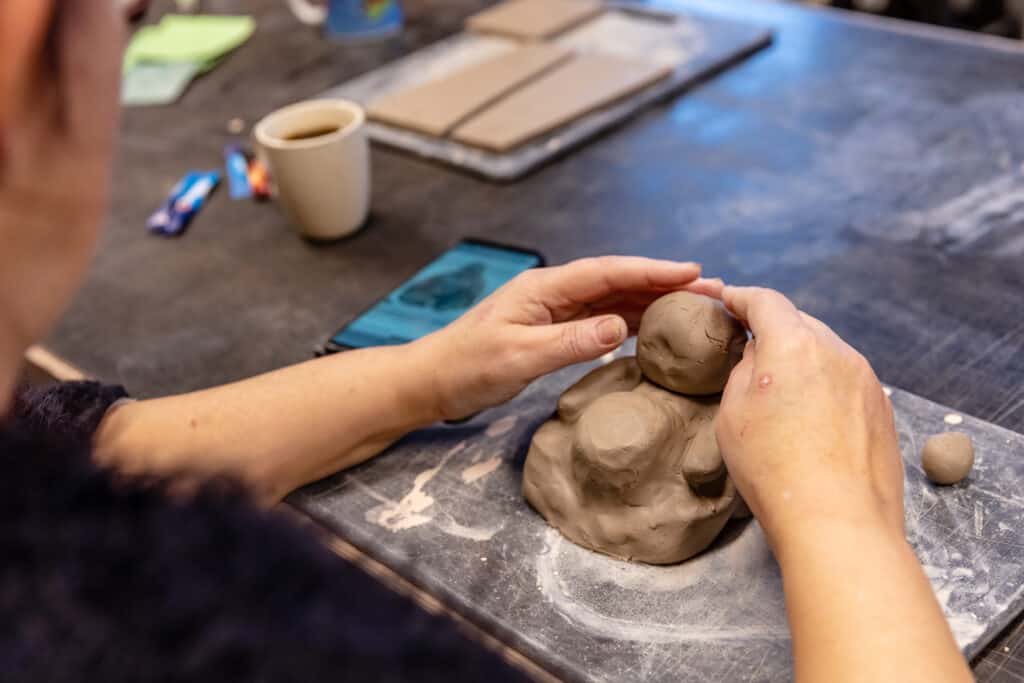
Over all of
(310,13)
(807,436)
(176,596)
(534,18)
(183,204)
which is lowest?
(183,204)

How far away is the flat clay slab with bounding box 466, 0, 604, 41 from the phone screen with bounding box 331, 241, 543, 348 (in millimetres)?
1012

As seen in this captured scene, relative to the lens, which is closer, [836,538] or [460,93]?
[836,538]

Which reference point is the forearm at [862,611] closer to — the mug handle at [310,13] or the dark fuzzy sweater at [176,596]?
the dark fuzzy sweater at [176,596]

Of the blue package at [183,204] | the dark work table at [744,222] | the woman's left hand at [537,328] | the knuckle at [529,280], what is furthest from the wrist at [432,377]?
the blue package at [183,204]

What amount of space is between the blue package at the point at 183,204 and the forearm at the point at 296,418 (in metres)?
0.79

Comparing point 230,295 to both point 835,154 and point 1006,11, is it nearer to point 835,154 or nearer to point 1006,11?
point 835,154

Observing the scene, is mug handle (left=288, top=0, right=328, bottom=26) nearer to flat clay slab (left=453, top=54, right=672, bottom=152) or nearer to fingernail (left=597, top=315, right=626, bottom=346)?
flat clay slab (left=453, top=54, right=672, bottom=152)

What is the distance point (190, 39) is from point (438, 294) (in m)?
1.71

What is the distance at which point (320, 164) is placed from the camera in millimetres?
1687

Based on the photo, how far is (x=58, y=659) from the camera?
467 mm

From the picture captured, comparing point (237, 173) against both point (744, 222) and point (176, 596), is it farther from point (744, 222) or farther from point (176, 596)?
point (176, 596)

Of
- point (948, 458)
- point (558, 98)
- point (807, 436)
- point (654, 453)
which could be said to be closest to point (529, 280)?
point (654, 453)

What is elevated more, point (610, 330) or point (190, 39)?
point (610, 330)

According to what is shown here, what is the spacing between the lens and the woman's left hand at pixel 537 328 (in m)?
1.13
